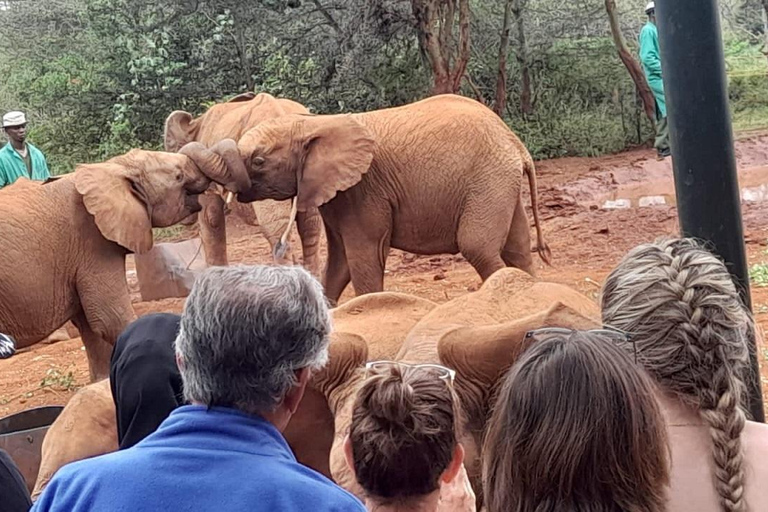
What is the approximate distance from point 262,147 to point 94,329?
179 cm

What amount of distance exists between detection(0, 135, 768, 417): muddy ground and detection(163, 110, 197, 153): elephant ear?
166cm

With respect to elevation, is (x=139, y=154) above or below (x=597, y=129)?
→ above

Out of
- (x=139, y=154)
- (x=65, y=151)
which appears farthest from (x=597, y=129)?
(x=139, y=154)

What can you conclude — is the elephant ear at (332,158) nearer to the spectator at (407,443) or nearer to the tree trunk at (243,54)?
the spectator at (407,443)

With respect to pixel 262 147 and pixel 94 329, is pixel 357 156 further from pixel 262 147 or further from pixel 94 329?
pixel 94 329

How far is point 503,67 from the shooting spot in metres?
15.6

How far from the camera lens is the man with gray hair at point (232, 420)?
1.61 meters

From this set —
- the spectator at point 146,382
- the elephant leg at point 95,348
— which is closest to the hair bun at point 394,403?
the spectator at point 146,382

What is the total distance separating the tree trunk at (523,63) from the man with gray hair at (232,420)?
1501 centimetres

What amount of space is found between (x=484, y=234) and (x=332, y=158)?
1.25 m

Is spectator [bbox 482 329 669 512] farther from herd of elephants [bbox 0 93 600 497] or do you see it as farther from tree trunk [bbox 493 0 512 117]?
tree trunk [bbox 493 0 512 117]

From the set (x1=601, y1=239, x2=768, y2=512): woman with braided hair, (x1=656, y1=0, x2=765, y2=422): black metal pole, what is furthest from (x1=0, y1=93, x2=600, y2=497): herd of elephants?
(x1=601, y1=239, x2=768, y2=512): woman with braided hair

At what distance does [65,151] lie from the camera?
16.0 m

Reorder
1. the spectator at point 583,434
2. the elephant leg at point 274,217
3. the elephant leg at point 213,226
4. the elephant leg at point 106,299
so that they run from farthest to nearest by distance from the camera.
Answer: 1. the elephant leg at point 213,226
2. the elephant leg at point 274,217
3. the elephant leg at point 106,299
4. the spectator at point 583,434
